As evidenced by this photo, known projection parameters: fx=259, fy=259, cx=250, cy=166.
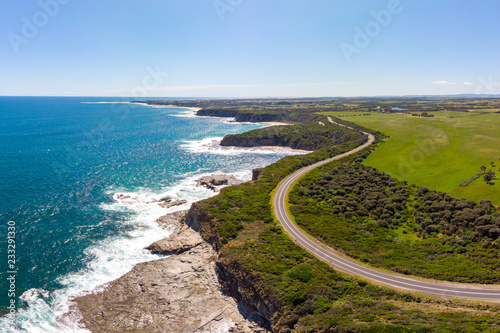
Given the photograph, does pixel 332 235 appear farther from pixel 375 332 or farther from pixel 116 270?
pixel 116 270

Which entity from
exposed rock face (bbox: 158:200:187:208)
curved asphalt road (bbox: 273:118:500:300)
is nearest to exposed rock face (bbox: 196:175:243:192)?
exposed rock face (bbox: 158:200:187:208)

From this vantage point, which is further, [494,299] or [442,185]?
[442,185]

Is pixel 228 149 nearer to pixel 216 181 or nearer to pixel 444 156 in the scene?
pixel 216 181

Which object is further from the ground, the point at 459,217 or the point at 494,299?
the point at 459,217

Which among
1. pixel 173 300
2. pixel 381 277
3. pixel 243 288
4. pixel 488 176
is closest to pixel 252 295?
pixel 243 288

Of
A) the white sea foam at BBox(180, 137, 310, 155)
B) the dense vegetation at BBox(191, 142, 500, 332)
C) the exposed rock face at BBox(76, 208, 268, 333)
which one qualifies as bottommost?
the exposed rock face at BBox(76, 208, 268, 333)

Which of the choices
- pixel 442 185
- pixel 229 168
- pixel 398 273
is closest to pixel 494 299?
pixel 398 273

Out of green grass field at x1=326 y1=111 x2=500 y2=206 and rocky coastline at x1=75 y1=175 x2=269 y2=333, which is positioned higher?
green grass field at x1=326 y1=111 x2=500 y2=206

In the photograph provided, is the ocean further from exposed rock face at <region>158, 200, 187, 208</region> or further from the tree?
the tree
